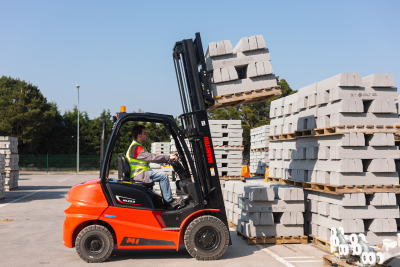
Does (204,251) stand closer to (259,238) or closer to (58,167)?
(259,238)

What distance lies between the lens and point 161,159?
19.3 feet

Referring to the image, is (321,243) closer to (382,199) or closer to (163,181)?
(382,199)

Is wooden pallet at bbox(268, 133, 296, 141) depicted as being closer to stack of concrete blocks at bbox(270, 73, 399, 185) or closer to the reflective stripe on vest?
stack of concrete blocks at bbox(270, 73, 399, 185)

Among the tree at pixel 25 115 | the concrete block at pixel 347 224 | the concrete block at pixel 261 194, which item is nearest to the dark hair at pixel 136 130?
the concrete block at pixel 261 194

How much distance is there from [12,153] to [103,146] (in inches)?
585

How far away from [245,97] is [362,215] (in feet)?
9.72

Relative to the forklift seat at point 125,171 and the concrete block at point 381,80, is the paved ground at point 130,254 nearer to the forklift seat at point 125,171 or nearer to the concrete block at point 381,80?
the forklift seat at point 125,171

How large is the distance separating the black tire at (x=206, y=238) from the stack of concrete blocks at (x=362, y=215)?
211 centimetres

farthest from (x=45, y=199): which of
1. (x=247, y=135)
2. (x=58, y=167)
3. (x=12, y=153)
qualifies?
(x=247, y=135)

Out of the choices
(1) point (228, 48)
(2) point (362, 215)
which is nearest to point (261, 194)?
(2) point (362, 215)

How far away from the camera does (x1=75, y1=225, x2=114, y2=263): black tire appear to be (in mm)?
5746

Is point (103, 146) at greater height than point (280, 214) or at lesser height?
greater

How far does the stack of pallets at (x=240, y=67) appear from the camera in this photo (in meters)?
6.64

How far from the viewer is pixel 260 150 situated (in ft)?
59.5
